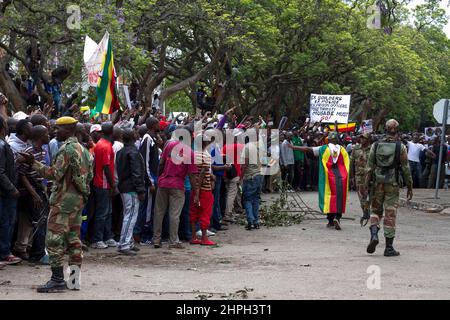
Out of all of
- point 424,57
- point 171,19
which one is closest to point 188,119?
point 171,19

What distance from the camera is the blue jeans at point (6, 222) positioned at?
393 inches

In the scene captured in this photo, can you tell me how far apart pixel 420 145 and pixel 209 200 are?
17.2m

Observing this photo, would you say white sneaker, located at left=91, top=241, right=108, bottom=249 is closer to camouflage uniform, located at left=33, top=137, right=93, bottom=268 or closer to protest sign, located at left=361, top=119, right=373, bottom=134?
camouflage uniform, located at left=33, top=137, right=93, bottom=268

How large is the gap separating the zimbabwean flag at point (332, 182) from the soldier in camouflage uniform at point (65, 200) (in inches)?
318

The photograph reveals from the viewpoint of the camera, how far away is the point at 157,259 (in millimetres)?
11531

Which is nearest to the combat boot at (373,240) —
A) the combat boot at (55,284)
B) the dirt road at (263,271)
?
the dirt road at (263,271)

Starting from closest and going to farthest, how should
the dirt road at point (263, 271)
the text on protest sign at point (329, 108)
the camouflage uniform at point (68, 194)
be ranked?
the camouflage uniform at point (68, 194), the dirt road at point (263, 271), the text on protest sign at point (329, 108)

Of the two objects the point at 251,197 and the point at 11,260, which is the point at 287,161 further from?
the point at 11,260

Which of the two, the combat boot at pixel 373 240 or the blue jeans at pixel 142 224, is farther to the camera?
the blue jeans at pixel 142 224

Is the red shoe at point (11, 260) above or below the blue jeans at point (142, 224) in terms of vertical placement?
below

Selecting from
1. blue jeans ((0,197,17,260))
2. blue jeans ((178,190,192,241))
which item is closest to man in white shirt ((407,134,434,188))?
blue jeans ((178,190,192,241))

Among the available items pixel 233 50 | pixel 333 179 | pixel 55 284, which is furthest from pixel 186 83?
pixel 55 284

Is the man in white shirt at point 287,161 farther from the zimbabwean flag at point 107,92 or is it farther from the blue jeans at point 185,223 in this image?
the blue jeans at point 185,223
